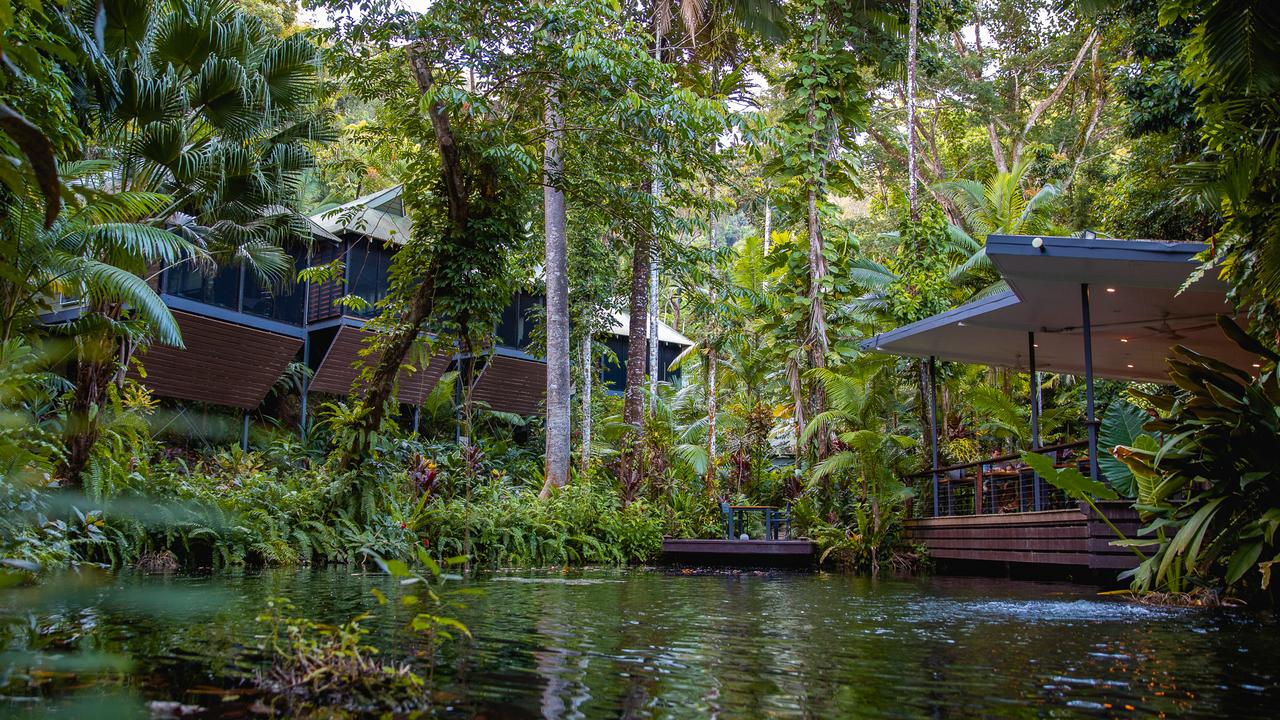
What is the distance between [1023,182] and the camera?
24.9 meters

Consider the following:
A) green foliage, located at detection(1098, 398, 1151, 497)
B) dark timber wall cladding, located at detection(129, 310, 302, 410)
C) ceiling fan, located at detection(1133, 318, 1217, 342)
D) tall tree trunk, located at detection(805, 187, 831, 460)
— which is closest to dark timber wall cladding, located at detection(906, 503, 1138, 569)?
green foliage, located at detection(1098, 398, 1151, 497)

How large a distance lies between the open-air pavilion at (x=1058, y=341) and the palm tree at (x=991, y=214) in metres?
2.82

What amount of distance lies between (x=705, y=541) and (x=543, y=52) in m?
7.41

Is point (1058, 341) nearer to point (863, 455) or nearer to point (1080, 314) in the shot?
point (1080, 314)

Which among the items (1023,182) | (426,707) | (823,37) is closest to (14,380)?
(426,707)

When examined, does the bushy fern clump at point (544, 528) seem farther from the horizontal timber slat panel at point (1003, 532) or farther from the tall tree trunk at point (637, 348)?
the horizontal timber slat panel at point (1003, 532)

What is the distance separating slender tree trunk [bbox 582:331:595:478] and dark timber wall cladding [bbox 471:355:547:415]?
3.09 metres

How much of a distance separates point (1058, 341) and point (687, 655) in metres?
11.3

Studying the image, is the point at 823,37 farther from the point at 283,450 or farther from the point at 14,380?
the point at 14,380

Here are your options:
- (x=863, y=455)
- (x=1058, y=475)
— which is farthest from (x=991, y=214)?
(x=1058, y=475)

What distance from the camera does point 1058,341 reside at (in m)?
13.2

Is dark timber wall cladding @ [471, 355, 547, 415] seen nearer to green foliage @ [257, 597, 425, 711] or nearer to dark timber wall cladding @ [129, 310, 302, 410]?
dark timber wall cladding @ [129, 310, 302, 410]

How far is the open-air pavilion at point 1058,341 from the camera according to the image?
8680mm

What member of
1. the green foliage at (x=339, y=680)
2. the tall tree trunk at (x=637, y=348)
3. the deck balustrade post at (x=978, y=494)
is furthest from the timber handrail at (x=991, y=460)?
the green foliage at (x=339, y=680)
